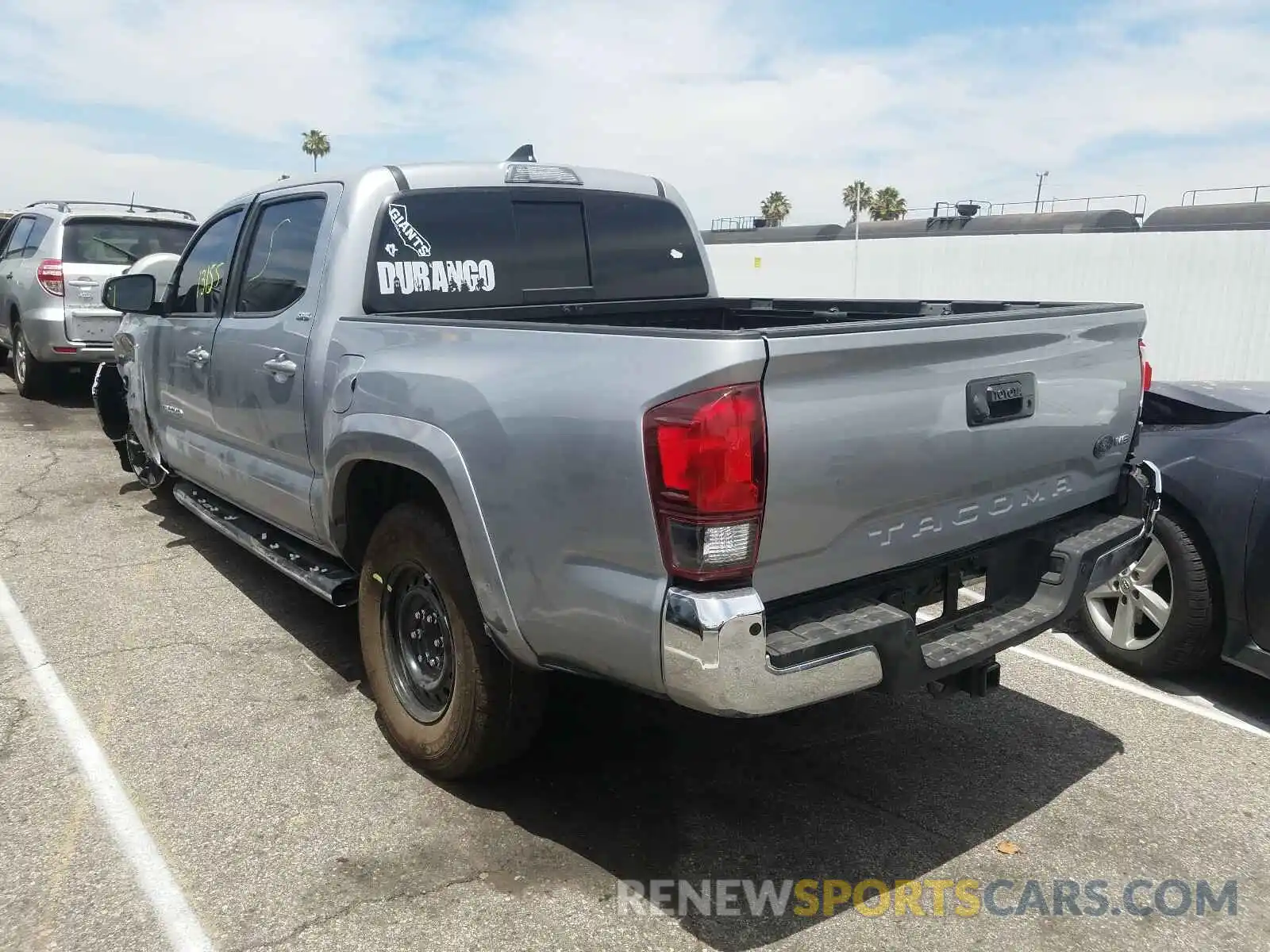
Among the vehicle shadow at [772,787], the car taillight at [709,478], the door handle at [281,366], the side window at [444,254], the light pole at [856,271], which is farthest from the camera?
the light pole at [856,271]

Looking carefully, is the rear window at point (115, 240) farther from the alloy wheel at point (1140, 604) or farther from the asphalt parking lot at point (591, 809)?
the alloy wheel at point (1140, 604)

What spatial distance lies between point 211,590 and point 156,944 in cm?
292

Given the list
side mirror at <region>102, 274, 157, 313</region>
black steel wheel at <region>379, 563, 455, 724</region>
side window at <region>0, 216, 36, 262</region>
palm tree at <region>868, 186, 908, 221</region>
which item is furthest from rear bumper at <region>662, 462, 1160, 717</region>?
palm tree at <region>868, 186, 908, 221</region>

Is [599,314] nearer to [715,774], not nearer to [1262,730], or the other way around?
[715,774]

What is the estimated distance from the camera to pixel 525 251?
13.8 feet

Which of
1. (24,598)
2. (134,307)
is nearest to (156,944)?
(24,598)

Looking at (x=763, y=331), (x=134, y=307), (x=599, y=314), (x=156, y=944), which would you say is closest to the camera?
(x=763, y=331)

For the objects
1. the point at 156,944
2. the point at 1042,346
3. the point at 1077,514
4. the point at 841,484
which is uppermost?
the point at 1042,346

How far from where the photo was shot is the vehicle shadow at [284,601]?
14.7 feet

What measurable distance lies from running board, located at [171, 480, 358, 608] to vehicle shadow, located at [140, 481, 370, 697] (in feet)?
1.15

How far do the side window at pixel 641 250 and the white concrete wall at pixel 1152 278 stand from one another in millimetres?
6837

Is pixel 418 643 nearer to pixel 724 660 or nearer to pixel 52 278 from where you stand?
pixel 724 660

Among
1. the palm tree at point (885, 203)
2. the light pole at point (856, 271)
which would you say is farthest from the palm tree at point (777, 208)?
the light pole at point (856, 271)

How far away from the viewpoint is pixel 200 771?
3.45 m
